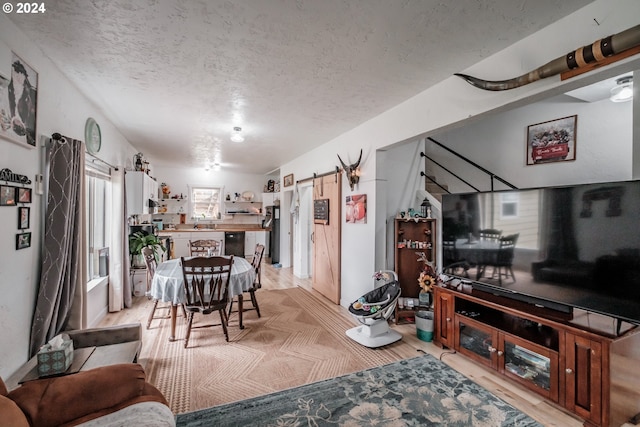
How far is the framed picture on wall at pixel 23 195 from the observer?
1.80m

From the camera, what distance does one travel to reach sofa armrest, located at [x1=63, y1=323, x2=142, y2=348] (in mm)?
2070

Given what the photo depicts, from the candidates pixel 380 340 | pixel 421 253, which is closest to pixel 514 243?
pixel 421 253

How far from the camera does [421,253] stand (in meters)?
3.50

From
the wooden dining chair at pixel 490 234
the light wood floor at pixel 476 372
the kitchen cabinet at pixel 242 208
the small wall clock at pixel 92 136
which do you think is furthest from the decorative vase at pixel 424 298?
the kitchen cabinet at pixel 242 208

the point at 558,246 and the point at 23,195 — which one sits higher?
the point at 23,195

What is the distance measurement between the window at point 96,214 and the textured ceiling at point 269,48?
2.74 feet

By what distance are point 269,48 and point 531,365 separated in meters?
3.10

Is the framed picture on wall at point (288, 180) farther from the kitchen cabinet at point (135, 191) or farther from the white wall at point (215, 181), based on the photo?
the kitchen cabinet at point (135, 191)

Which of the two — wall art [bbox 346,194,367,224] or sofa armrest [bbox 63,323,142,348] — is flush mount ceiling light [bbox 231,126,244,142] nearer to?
wall art [bbox 346,194,367,224]

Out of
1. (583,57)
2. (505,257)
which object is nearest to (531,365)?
(505,257)

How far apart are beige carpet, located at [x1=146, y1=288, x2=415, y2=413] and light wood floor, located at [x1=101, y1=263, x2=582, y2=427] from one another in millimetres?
193

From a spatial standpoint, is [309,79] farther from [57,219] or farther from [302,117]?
[57,219]

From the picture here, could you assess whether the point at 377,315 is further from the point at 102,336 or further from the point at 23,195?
the point at 23,195

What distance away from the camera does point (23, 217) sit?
1845 millimetres
